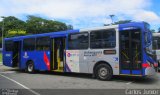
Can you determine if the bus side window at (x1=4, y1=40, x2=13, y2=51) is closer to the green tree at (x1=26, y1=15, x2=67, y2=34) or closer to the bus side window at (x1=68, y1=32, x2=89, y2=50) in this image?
the bus side window at (x1=68, y1=32, x2=89, y2=50)

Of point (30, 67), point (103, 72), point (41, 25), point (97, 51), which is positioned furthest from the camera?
point (41, 25)

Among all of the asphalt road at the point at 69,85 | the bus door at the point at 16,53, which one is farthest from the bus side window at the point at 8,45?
the asphalt road at the point at 69,85

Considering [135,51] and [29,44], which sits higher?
[29,44]

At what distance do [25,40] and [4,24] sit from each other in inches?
3382

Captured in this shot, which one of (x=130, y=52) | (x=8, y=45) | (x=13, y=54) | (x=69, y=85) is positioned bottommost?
(x=69, y=85)

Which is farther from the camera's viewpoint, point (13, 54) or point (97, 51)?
point (13, 54)

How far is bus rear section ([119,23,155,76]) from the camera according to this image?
46.1ft

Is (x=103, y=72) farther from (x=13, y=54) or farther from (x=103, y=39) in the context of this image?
(x=13, y=54)

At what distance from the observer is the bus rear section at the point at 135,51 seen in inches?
→ 554

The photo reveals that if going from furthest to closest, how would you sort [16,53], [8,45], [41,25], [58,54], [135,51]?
[41,25]
[8,45]
[16,53]
[58,54]
[135,51]

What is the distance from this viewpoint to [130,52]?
1445 cm

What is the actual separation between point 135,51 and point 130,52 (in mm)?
248

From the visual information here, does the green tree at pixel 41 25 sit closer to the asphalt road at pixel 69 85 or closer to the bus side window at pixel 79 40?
the asphalt road at pixel 69 85

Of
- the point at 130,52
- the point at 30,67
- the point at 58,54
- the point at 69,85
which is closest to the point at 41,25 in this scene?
the point at 30,67
